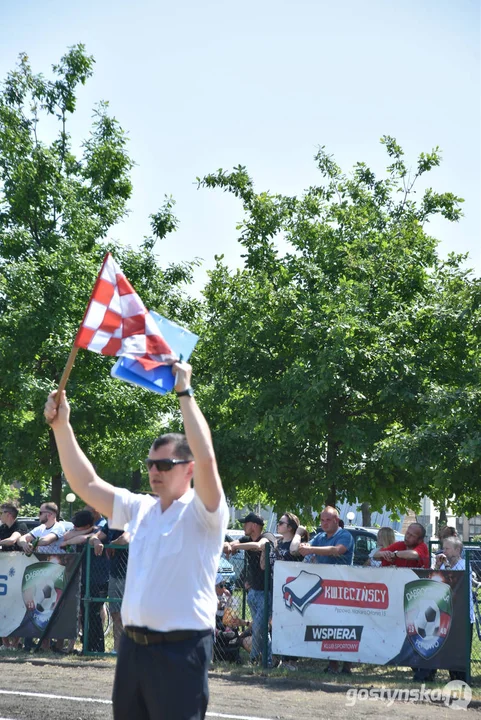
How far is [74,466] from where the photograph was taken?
4.07 metres

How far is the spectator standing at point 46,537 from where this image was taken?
12.5m

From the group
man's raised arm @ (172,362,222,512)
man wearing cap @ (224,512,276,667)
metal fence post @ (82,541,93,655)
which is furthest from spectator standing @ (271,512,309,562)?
man's raised arm @ (172,362,222,512)

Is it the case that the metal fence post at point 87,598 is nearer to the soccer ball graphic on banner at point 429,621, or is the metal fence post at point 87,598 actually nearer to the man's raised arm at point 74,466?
the soccer ball graphic on banner at point 429,621

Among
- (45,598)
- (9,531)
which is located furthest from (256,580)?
(9,531)

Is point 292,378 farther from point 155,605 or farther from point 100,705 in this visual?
point 155,605

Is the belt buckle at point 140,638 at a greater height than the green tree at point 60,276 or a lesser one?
lesser

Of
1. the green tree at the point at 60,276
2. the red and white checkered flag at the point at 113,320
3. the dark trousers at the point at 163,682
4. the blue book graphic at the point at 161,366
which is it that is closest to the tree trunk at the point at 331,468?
the green tree at the point at 60,276

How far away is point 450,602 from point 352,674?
60.9 inches

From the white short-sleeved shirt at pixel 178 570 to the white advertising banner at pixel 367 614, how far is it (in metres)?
7.30

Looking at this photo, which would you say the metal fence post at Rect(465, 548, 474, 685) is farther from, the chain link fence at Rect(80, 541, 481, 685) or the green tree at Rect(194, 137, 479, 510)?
the green tree at Rect(194, 137, 479, 510)

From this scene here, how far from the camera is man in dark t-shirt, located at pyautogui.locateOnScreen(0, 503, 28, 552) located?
12.7m

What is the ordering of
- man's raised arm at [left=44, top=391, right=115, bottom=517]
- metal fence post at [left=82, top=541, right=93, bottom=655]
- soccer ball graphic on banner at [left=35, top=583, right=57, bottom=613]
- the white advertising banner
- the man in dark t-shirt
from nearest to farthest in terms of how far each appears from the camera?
man's raised arm at [left=44, top=391, right=115, bottom=517] → the white advertising banner → metal fence post at [left=82, top=541, right=93, bottom=655] → soccer ball graphic on banner at [left=35, top=583, right=57, bottom=613] → the man in dark t-shirt

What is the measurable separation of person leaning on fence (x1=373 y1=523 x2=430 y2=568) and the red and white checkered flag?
7385 mm

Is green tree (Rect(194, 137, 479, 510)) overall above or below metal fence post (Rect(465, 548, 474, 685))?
above
